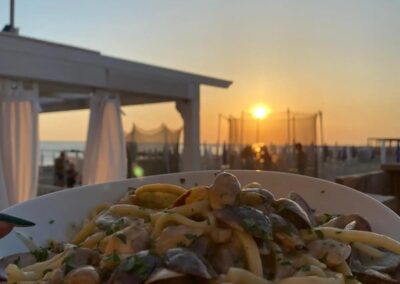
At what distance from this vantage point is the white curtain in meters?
3.66

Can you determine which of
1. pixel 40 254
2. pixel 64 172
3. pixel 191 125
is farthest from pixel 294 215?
pixel 64 172

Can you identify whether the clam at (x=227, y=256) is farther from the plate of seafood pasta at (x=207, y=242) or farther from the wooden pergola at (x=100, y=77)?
the wooden pergola at (x=100, y=77)

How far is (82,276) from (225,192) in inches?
12.9

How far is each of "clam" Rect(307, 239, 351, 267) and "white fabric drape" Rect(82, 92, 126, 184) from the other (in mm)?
3628

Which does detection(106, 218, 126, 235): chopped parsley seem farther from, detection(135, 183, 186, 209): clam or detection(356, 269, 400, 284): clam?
detection(356, 269, 400, 284): clam

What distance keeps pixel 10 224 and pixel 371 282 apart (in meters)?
0.72

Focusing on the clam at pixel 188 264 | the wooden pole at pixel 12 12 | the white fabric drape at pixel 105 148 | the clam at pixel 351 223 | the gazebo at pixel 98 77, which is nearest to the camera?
the clam at pixel 188 264

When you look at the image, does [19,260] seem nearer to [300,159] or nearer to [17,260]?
[17,260]

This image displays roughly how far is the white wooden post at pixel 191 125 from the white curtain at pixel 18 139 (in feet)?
6.03

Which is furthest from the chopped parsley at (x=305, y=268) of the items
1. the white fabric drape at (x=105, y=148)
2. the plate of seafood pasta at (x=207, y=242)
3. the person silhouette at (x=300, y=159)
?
the person silhouette at (x=300, y=159)

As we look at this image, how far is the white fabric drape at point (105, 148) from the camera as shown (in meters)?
4.54

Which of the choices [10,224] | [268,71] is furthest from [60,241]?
[268,71]

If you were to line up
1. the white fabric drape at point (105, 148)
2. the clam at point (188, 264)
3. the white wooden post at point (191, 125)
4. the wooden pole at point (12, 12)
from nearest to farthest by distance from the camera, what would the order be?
the clam at point (188, 264)
the wooden pole at point (12, 12)
the white fabric drape at point (105, 148)
the white wooden post at point (191, 125)

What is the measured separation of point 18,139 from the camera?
3.75 metres
